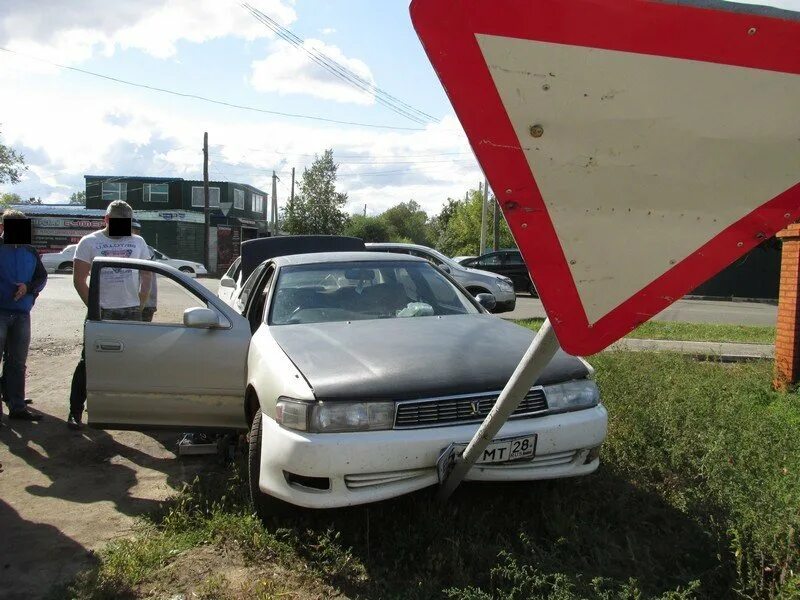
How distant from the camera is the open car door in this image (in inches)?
176

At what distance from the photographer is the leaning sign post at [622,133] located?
1487mm

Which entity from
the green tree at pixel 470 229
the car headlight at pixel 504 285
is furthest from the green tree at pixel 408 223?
the car headlight at pixel 504 285

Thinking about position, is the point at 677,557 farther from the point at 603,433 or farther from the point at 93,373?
the point at 93,373

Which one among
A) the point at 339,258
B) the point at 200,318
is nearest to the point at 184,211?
the point at 339,258

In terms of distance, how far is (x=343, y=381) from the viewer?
11.0 ft

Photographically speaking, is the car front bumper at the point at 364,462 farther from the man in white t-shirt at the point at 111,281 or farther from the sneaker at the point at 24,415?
the sneaker at the point at 24,415

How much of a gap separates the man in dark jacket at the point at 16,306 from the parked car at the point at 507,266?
1822cm

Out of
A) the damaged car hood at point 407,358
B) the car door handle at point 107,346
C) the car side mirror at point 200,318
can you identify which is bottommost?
the car door handle at point 107,346

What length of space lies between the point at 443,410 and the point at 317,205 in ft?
149

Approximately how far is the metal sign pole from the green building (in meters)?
41.4

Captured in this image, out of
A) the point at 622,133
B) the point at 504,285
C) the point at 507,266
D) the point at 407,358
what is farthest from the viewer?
the point at 507,266

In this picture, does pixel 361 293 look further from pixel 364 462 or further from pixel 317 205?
pixel 317 205

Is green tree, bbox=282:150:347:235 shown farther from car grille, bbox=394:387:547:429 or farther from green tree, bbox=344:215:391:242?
car grille, bbox=394:387:547:429

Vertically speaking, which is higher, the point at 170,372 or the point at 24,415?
the point at 170,372
